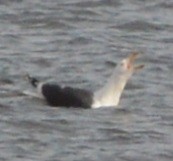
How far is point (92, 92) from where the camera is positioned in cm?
1667

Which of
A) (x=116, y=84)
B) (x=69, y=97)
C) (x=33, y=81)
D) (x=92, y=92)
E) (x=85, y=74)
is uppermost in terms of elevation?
(x=85, y=74)

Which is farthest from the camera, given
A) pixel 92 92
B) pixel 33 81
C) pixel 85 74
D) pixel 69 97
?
pixel 85 74

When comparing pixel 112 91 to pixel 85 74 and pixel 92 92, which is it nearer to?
pixel 92 92

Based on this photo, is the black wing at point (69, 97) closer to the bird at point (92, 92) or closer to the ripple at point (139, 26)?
the bird at point (92, 92)

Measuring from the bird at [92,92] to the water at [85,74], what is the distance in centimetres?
10

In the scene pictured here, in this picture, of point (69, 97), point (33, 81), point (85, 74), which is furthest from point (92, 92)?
point (85, 74)

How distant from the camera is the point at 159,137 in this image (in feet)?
50.6

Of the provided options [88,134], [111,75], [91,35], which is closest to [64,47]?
[91,35]

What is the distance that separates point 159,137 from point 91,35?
4720 millimetres

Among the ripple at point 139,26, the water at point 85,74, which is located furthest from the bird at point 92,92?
the ripple at point 139,26

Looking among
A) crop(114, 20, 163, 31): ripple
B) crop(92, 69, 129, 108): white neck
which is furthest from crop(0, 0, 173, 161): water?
crop(92, 69, 129, 108): white neck

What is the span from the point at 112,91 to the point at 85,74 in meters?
1.36

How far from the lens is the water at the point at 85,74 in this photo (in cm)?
1495

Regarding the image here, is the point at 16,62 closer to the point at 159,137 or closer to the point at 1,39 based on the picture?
the point at 1,39
